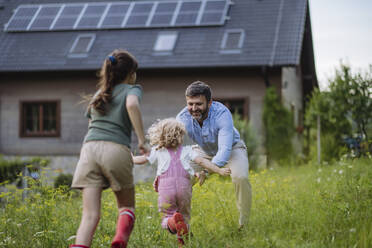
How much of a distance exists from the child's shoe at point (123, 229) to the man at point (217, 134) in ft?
3.92

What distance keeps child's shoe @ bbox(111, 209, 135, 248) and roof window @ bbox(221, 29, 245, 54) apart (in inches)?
501

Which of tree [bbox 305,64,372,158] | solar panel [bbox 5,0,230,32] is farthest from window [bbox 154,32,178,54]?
tree [bbox 305,64,372,158]

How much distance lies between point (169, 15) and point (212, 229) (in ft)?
46.6

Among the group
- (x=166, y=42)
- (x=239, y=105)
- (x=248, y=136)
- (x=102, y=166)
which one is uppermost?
(x=166, y=42)

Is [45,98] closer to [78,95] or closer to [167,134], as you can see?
[78,95]

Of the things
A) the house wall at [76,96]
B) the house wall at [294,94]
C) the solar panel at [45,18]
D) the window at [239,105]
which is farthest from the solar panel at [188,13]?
the solar panel at [45,18]

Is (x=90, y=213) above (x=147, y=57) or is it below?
below

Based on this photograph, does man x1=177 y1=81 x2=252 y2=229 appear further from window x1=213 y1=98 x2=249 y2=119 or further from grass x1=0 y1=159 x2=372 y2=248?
window x1=213 y1=98 x2=249 y2=119

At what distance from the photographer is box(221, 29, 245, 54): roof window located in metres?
16.3

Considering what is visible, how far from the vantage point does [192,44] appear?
658 inches

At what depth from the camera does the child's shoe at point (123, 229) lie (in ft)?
12.1

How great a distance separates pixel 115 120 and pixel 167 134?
29.0 inches

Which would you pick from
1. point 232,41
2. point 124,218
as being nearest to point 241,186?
point 124,218

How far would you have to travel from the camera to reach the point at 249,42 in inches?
648
